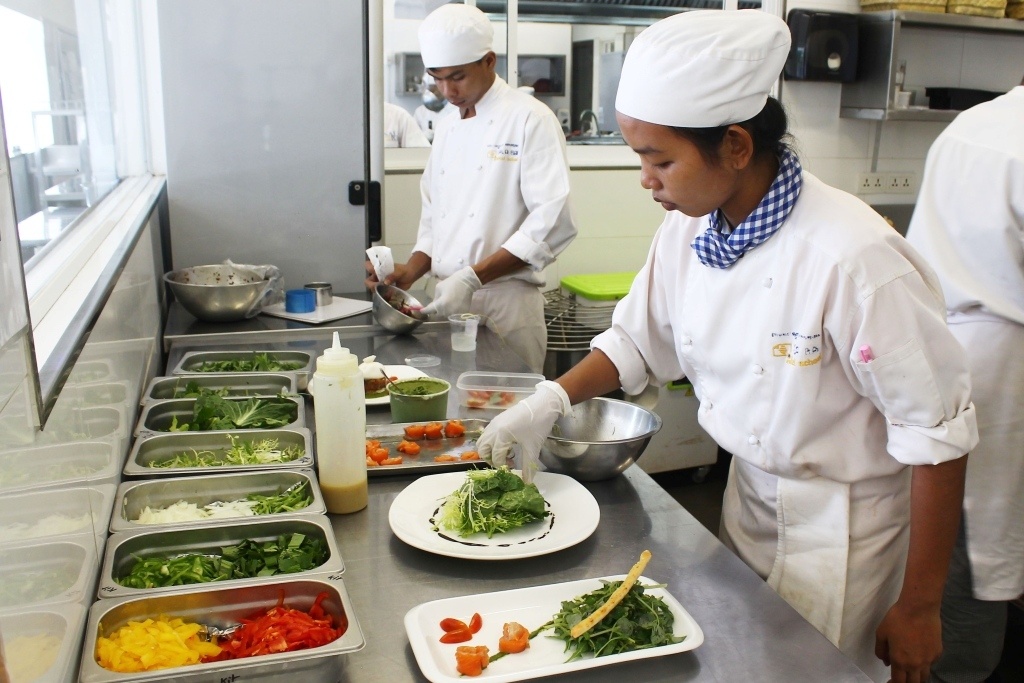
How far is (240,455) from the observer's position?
1.61m

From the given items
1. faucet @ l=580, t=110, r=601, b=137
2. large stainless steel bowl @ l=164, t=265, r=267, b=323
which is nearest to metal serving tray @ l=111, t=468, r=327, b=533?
large stainless steel bowl @ l=164, t=265, r=267, b=323

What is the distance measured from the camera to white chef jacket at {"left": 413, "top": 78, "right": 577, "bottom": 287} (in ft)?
9.72

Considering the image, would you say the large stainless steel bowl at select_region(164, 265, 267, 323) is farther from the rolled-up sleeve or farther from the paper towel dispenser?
the paper towel dispenser

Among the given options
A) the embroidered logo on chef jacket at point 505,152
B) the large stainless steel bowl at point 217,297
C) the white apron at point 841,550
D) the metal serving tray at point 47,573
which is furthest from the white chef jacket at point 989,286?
the metal serving tray at point 47,573

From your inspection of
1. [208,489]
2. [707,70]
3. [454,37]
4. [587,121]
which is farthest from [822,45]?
[208,489]

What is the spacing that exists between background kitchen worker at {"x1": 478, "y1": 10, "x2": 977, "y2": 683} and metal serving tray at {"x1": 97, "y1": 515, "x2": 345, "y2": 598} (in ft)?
1.35

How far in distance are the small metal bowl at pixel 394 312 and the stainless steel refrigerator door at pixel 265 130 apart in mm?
644

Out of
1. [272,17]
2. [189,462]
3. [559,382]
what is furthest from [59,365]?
[272,17]

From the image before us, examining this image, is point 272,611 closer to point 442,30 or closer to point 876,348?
point 876,348

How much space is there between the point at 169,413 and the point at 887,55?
360 centimetres

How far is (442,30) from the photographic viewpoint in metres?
Result: 2.84

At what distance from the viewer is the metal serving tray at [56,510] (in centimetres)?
Result: 86

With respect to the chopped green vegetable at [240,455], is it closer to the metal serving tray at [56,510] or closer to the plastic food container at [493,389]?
the metal serving tray at [56,510]

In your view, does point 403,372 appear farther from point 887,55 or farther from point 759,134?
Result: point 887,55
